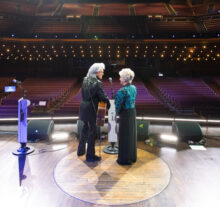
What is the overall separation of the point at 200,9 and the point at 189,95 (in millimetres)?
8871

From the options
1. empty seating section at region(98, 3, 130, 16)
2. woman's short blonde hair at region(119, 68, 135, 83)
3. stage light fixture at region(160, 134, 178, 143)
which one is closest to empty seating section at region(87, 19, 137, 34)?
empty seating section at region(98, 3, 130, 16)

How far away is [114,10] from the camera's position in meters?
14.9

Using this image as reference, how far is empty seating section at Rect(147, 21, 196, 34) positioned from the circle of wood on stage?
1106cm

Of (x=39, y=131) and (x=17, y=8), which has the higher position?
(x=17, y=8)

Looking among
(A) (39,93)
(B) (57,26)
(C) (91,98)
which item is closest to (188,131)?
(C) (91,98)

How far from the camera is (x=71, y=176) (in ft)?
8.61

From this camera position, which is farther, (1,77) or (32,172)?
(1,77)

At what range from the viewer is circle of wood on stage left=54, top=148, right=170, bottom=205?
2.18 metres

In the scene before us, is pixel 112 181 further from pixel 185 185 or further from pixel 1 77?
pixel 1 77

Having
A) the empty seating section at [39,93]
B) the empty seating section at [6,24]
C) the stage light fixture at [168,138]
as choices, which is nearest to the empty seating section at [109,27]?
the empty seating section at [39,93]

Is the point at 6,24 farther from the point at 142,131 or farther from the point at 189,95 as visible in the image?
the point at 142,131

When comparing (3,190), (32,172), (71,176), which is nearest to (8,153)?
(32,172)

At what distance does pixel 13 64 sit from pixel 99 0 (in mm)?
8202

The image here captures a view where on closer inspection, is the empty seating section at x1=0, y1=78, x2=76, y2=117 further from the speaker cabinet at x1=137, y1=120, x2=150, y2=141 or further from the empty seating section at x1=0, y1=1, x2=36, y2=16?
the empty seating section at x1=0, y1=1, x2=36, y2=16
